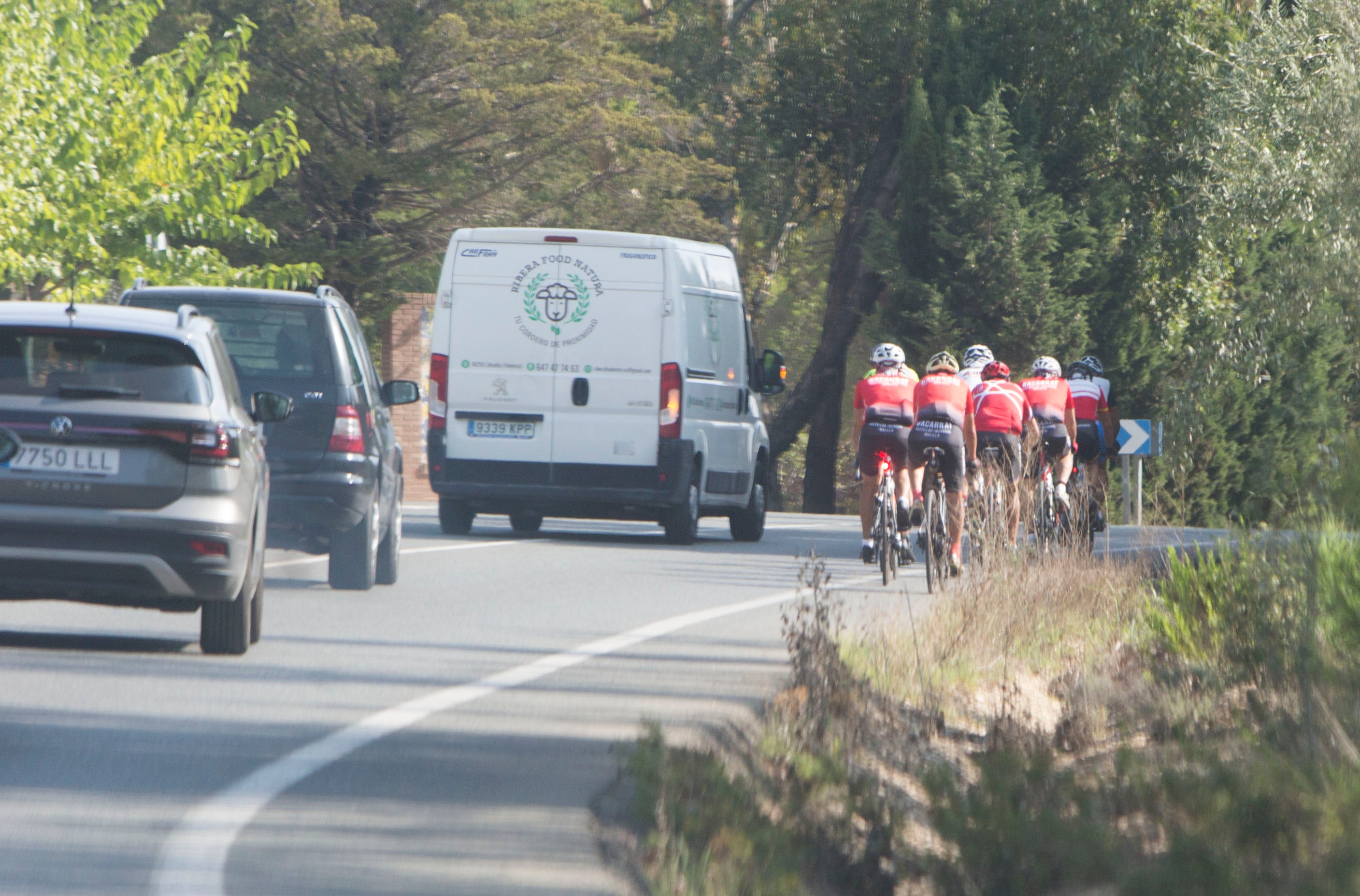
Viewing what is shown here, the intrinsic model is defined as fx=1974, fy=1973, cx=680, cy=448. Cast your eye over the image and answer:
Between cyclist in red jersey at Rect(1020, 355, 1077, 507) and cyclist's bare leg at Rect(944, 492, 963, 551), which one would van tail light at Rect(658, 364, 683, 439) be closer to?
cyclist in red jersey at Rect(1020, 355, 1077, 507)

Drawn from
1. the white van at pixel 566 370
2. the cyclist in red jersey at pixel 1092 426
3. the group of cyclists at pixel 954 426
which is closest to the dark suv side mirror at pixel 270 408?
the group of cyclists at pixel 954 426

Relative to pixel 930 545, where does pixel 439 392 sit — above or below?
above

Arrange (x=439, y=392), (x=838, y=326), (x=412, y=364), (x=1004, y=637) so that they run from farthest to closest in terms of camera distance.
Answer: (x=412, y=364)
(x=838, y=326)
(x=439, y=392)
(x=1004, y=637)

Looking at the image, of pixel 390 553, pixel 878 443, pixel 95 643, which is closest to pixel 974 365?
pixel 878 443

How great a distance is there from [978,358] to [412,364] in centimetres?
2477

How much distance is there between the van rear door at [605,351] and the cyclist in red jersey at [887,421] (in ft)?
10.4

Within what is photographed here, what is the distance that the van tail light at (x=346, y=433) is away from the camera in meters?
12.1

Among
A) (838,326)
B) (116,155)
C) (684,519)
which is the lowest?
(684,519)

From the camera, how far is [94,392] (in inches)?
342

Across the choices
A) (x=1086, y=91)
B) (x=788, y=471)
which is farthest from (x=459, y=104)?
(x=788, y=471)

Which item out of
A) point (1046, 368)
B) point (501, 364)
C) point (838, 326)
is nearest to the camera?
point (1046, 368)

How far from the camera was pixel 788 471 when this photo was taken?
272 feet

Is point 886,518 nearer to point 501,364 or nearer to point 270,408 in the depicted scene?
point 501,364

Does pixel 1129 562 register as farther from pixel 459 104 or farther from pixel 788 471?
pixel 788 471
